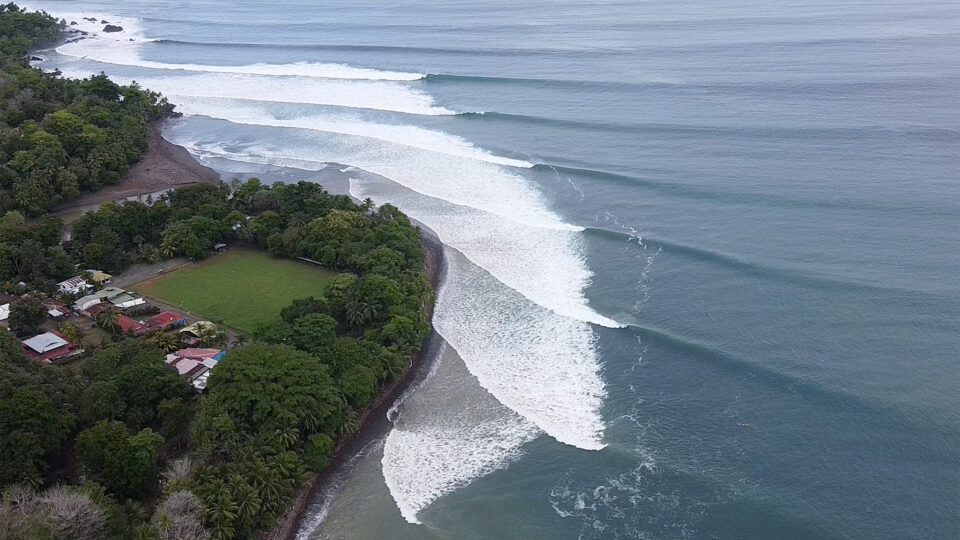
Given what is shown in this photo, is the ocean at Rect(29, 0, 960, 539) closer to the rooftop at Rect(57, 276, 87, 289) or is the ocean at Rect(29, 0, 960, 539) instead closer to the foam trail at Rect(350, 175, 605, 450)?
the foam trail at Rect(350, 175, 605, 450)

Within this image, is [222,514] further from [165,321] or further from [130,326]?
[130,326]

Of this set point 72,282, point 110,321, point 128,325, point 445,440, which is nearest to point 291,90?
point 72,282

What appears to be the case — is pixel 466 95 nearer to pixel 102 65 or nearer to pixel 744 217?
pixel 744 217

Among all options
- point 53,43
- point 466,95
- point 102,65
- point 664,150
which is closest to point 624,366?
point 664,150

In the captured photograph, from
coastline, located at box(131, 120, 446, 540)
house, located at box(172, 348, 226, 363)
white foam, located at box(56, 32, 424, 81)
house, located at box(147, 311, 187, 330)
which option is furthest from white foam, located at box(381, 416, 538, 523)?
white foam, located at box(56, 32, 424, 81)

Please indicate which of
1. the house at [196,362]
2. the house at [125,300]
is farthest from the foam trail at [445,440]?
the house at [125,300]

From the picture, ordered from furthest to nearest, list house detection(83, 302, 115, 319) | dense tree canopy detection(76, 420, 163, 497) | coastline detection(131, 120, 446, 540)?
house detection(83, 302, 115, 319)
coastline detection(131, 120, 446, 540)
dense tree canopy detection(76, 420, 163, 497)
